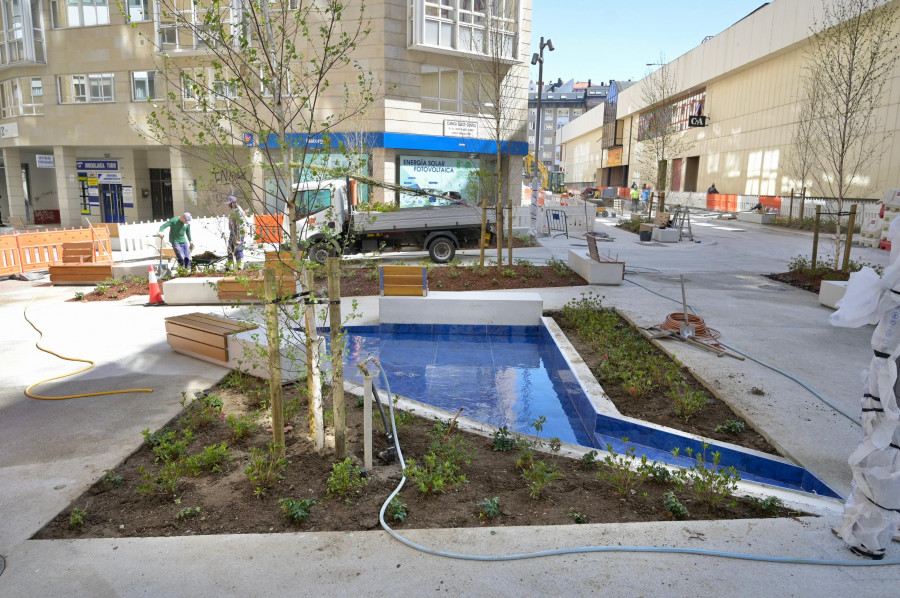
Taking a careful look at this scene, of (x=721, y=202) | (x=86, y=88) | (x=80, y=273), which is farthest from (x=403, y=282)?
(x=721, y=202)

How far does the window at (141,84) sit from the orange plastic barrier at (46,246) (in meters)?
13.7

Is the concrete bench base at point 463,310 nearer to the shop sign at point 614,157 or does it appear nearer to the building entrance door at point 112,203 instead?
the building entrance door at point 112,203

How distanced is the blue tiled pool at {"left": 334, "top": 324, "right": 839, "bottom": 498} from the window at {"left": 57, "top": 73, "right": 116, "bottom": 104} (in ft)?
87.2

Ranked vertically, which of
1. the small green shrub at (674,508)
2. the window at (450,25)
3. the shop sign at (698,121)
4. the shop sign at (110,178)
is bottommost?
the small green shrub at (674,508)

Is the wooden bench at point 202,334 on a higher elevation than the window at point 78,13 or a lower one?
lower

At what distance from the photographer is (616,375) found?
7.12 metres

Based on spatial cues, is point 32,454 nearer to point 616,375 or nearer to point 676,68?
point 616,375

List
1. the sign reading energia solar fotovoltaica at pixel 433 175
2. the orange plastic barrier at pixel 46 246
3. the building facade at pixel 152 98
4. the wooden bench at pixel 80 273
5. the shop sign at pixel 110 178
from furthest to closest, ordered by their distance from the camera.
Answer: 1. the shop sign at pixel 110 178
2. the sign reading energia solar fotovoltaica at pixel 433 175
3. the building facade at pixel 152 98
4. the orange plastic barrier at pixel 46 246
5. the wooden bench at pixel 80 273

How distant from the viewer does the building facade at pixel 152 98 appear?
2498cm

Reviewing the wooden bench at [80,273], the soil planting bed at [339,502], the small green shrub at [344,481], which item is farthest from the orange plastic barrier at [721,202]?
the small green shrub at [344,481]

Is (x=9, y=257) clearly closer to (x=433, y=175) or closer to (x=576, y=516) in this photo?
(x=433, y=175)

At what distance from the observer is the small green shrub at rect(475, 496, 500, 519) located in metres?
4.06

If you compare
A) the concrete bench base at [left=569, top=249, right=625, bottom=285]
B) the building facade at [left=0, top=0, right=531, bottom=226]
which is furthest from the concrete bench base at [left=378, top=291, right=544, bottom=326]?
the building facade at [left=0, top=0, right=531, bottom=226]

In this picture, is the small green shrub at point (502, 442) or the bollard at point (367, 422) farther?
the small green shrub at point (502, 442)
